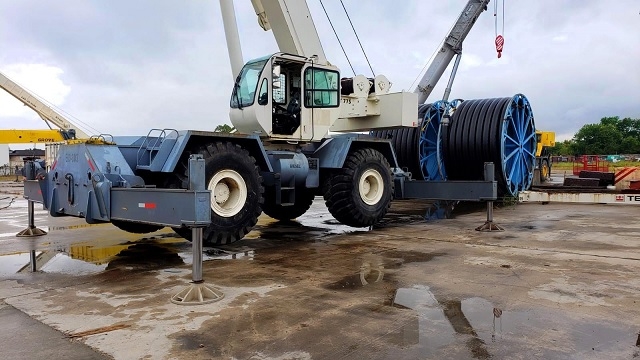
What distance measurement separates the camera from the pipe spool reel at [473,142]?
1216 cm

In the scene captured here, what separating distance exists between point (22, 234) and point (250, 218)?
4447 mm

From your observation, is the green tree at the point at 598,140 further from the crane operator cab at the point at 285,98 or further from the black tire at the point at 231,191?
the black tire at the point at 231,191

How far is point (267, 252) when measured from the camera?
7.06m

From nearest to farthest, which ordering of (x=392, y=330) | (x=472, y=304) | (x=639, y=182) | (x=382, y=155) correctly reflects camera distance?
1. (x=392, y=330)
2. (x=472, y=304)
3. (x=382, y=155)
4. (x=639, y=182)

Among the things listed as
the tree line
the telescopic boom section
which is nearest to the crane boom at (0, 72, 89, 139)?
the telescopic boom section

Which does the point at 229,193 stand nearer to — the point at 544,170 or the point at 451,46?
the point at 544,170

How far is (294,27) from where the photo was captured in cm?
938

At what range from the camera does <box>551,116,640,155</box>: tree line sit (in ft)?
304

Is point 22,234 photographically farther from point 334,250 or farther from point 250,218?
point 334,250

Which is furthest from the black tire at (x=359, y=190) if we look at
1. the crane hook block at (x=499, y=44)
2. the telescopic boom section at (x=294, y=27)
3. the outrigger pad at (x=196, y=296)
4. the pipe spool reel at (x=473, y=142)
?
the crane hook block at (x=499, y=44)

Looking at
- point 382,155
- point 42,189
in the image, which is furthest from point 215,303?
point 382,155

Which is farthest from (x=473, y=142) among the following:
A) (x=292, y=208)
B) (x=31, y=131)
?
(x=31, y=131)

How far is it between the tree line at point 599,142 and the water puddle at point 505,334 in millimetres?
95069

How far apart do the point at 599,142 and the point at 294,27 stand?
336ft
